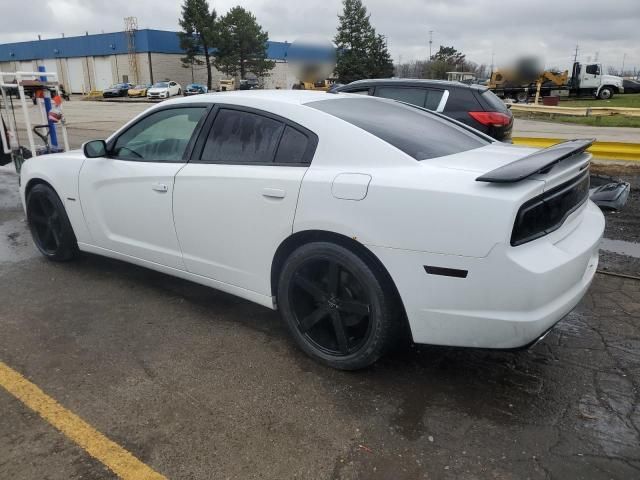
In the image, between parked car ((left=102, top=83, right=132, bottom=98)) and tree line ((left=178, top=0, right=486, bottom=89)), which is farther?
tree line ((left=178, top=0, right=486, bottom=89))

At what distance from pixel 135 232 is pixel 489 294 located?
2.64 meters

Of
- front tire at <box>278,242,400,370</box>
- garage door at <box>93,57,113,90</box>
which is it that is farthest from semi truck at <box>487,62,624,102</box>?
garage door at <box>93,57,113,90</box>

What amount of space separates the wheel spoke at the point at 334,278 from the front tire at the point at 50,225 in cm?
272

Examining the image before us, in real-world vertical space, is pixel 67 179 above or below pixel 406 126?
below

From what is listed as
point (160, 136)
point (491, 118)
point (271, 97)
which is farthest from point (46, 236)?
point (491, 118)

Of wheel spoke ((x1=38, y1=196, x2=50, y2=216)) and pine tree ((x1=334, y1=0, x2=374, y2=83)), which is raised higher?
pine tree ((x1=334, y1=0, x2=374, y2=83))

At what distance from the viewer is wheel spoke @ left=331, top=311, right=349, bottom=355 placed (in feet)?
9.79

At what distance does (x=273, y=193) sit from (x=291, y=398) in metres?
1.14

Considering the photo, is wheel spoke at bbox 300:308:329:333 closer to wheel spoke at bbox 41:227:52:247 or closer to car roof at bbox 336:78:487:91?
wheel spoke at bbox 41:227:52:247

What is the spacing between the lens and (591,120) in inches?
811

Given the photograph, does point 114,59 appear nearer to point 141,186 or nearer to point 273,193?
point 141,186

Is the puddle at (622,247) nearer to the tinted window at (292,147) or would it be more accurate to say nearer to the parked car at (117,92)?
the tinted window at (292,147)

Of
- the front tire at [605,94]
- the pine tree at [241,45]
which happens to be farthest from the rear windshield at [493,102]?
the pine tree at [241,45]

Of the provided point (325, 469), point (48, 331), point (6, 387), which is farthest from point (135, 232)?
point (325, 469)
